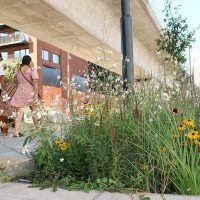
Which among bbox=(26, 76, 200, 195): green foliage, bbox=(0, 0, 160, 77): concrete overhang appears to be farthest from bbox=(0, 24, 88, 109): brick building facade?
bbox=(26, 76, 200, 195): green foliage

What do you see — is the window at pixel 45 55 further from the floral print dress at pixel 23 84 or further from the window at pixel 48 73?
the floral print dress at pixel 23 84

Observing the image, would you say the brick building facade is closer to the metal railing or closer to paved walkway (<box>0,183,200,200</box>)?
the metal railing

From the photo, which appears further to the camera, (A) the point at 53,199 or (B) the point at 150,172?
(B) the point at 150,172

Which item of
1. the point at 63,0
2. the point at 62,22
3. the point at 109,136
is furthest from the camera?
the point at 62,22

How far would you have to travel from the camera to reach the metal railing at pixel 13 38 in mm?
52750

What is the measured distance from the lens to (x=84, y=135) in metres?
3.71

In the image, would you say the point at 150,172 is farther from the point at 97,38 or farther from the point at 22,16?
the point at 97,38

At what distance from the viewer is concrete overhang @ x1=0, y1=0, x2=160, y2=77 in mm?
11141

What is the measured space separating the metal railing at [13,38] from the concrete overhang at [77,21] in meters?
34.4

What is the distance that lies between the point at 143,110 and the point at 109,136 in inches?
15.9

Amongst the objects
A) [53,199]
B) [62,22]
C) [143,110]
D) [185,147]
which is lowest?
[53,199]

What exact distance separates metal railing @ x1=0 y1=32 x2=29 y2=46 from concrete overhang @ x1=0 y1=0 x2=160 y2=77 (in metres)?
34.4

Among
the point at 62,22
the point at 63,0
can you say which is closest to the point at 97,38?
the point at 62,22

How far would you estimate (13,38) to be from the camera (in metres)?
55.0
